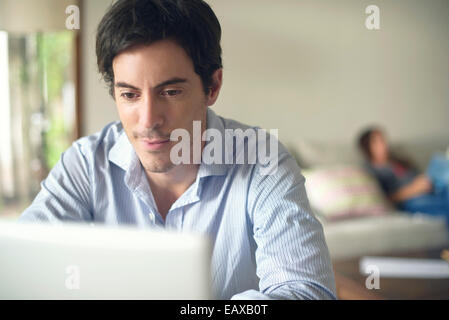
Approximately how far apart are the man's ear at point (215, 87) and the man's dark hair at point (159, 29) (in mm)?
28

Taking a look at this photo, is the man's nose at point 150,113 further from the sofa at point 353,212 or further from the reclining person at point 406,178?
the reclining person at point 406,178

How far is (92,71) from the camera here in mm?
820

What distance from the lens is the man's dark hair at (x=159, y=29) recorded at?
2.07ft

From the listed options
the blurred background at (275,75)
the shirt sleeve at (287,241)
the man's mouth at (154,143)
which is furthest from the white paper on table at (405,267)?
the man's mouth at (154,143)

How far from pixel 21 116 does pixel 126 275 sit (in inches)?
69.7

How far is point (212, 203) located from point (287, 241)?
161mm

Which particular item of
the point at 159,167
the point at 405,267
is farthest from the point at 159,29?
the point at 405,267

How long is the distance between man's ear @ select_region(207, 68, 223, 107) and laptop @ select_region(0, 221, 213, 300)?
40 centimetres

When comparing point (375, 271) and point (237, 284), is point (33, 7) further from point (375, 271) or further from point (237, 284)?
point (375, 271)

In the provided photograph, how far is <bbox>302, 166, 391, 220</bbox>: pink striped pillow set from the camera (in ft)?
6.98

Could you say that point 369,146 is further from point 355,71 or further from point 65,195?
point 65,195

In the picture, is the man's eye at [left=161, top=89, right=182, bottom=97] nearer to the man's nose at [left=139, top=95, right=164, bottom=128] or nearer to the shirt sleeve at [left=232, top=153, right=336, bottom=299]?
the man's nose at [left=139, top=95, right=164, bottom=128]

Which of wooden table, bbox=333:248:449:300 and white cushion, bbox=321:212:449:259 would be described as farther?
white cushion, bbox=321:212:449:259

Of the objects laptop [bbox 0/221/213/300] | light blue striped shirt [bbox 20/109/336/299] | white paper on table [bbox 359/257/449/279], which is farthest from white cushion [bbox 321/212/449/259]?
laptop [bbox 0/221/213/300]
